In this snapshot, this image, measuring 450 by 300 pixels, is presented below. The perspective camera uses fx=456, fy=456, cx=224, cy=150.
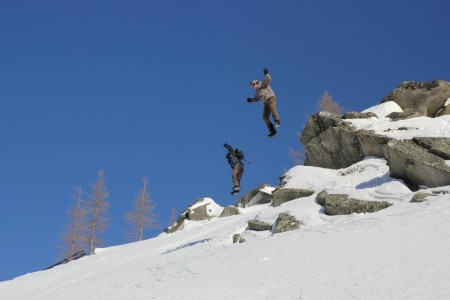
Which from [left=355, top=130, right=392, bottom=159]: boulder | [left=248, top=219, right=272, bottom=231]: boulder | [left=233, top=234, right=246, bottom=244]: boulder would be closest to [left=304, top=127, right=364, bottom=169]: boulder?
[left=355, top=130, right=392, bottom=159]: boulder

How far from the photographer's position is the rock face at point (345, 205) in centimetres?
1281

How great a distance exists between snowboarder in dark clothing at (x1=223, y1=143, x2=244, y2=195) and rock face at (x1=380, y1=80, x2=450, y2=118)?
11.8 meters

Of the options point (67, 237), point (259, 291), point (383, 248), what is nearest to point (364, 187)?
point (383, 248)

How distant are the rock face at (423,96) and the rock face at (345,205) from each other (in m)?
12.3

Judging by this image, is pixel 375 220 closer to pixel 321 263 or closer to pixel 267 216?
pixel 321 263

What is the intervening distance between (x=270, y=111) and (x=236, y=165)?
2.40 meters

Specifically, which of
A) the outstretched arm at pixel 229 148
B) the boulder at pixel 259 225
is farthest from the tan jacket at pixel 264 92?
the boulder at pixel 259 225

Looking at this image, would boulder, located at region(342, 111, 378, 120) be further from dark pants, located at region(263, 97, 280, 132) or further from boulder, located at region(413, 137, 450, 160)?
dark pants, located at region(263, 97, 280, 132)

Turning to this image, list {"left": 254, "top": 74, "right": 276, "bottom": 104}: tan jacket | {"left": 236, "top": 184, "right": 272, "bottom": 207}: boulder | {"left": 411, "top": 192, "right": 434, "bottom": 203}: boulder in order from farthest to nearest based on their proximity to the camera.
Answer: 1. {"left": 236, "top": 184, "right": 272, "bottom": 207}: boulder
2. {"left": 254, "top": 74, "right": 276, "bottom": 104}: tan jacket
3. {"left": 411, "top": 192, "right": 434, "bottom": 203}: boulder

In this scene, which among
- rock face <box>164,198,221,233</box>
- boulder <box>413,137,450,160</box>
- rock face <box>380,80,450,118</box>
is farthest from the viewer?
rock face <box>164,198,221,233</box>

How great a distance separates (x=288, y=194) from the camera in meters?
17.9

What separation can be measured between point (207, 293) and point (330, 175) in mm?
11860

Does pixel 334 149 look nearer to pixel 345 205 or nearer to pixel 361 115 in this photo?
pixel 361 115

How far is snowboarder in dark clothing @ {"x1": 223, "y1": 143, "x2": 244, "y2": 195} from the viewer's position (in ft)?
55.2
